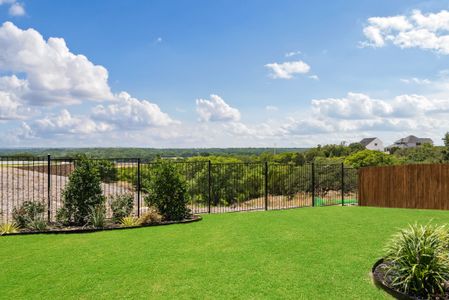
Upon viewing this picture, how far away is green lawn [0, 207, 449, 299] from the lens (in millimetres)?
4273

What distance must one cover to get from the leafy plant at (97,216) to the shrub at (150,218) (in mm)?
935

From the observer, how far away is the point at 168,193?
953 cm

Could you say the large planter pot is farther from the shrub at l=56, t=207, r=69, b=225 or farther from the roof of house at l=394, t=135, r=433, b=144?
the roof of house at l=394, t=135, r=433, b=144

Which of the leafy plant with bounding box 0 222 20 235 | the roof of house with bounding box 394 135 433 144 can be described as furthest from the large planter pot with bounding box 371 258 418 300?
the roof of house with bounding box 394 135 433 144

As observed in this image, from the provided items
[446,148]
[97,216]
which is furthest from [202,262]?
[446,148]

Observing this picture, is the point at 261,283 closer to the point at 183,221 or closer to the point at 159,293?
the point at 159,293

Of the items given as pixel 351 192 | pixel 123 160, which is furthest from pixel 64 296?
pixel 351 192

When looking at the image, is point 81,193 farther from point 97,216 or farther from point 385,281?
point 385,281

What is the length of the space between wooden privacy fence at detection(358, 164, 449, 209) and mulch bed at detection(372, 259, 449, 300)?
868cm

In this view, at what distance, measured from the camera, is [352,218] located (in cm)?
945

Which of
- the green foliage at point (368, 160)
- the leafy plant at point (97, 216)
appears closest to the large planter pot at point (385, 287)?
the leafy plant at point (97, 216)

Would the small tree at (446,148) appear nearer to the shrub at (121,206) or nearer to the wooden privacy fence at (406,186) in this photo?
the wooden privacy fence at (406,186)

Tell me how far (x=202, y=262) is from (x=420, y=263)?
3.01m

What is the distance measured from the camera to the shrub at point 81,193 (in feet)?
28.5
